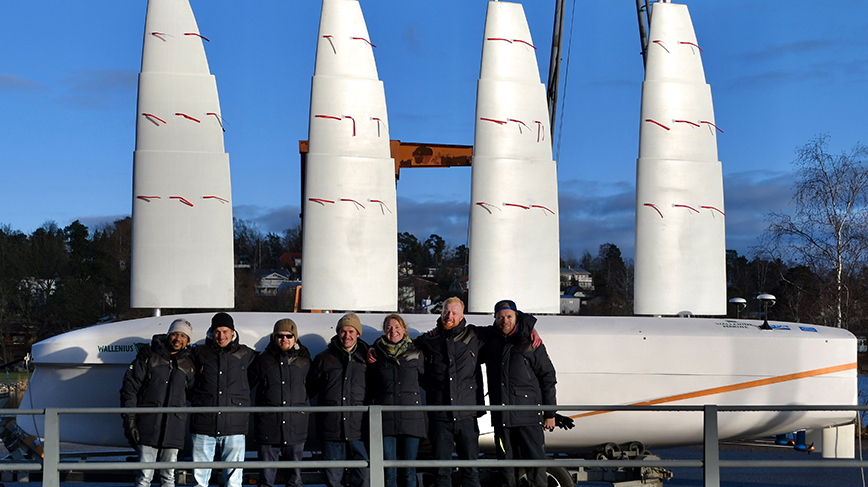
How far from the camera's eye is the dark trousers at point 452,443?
21.6 ft

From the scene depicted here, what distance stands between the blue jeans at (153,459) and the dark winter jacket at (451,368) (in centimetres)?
233

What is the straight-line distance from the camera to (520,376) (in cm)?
677

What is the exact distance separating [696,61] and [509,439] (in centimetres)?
807

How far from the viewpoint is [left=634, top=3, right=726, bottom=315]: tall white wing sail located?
11945 millimetres

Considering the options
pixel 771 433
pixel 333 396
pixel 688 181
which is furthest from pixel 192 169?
pixel 771 433

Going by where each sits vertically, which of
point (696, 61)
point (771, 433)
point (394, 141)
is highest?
point (696, 61)

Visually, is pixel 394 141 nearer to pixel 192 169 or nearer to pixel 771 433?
pixel 192 169

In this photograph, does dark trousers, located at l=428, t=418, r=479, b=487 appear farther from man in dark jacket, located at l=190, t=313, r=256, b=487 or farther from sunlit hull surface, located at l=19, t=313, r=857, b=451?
sunlit hull surface, located at l=19, t=313, r=857, b=451

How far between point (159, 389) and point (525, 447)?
10.5 ft

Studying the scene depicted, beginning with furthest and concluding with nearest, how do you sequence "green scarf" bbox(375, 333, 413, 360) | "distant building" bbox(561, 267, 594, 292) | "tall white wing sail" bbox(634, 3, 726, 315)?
"distant building" bbox(561, 267, 594, 292) → "tall white wing sail" bbox(634, 3, 726, 315) → "green scarf" bbox(375, 333, 413, 360)

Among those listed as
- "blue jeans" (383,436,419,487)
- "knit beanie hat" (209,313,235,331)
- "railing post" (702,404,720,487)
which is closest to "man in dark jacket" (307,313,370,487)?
"blue jeans" (383,436,419,487)

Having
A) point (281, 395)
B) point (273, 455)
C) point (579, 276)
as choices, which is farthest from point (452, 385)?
point (579, 276)

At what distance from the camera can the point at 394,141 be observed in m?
13.9

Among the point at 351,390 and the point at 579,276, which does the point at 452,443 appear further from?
the point at 579,276
